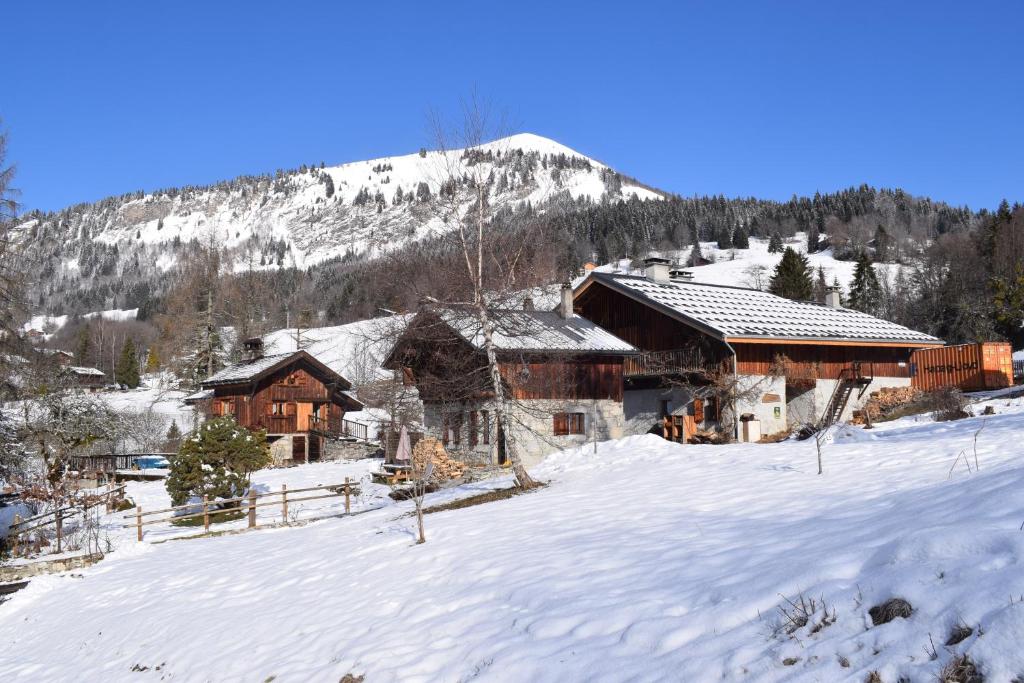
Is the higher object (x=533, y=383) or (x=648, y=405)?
(x=533, y=383)

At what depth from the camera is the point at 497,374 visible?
70.8 feet

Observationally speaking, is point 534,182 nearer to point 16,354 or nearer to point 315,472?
point 16,354

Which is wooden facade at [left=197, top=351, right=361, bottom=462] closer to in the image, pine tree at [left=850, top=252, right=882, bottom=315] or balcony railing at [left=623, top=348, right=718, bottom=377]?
balcony railing at [left=623, top=348, right=718, bottom=377]

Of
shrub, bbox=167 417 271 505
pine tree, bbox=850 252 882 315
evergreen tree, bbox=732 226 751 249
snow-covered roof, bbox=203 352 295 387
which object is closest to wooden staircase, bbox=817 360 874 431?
shrub, bbox=167 417 271 505

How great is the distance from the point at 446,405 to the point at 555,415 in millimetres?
4254

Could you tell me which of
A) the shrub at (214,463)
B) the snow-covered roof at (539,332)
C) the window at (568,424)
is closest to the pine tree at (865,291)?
the snow-covered roof at (539,332)

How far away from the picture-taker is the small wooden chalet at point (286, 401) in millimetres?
51531

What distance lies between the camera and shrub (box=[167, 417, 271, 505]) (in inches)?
1051

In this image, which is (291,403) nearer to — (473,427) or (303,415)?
(303,415)

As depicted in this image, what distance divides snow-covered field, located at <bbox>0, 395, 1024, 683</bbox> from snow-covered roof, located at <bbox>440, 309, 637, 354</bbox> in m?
5.62

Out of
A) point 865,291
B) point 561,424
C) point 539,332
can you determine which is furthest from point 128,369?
point 865,291

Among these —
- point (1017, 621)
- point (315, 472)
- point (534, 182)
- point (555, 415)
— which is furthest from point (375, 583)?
point (315, 472)

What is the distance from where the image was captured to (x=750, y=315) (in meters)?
34.0

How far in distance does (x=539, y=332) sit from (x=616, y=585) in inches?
800
